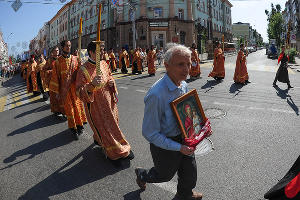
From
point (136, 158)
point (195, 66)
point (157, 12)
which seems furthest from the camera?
point (157, 12)

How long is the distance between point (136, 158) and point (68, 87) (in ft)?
6.73

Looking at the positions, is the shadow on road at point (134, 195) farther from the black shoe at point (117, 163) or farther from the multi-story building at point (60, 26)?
the multi-story building at point (60, 26)

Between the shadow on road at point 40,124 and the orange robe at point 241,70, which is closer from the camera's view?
the shadow on road at point 40,124

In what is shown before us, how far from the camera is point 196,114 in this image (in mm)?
2314

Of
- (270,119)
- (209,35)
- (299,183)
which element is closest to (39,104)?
(270,119)

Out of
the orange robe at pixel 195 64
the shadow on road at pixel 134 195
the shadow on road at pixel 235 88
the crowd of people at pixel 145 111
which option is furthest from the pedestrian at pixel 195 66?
the shadow on road at pixel 134 195

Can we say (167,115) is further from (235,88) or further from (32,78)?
(32,78)

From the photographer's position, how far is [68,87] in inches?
200

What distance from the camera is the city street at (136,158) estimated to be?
3.15 m

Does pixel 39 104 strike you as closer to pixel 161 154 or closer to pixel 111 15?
pixel 161 154

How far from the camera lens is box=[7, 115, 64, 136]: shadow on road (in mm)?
6207

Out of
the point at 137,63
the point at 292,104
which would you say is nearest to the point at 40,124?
the point at 292,104

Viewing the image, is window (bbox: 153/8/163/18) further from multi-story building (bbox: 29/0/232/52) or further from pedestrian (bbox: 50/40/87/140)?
pedestrian (bbox: 50/40/87/140)

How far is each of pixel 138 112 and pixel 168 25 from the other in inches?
1103
